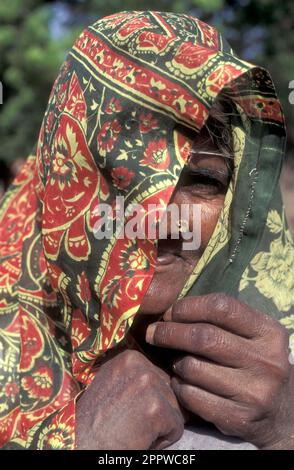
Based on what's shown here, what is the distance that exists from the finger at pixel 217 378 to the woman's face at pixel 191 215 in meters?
0.19

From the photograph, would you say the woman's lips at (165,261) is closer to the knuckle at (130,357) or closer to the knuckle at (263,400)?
the knuckle at (130,357)

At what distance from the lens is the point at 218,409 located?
5.49 feet

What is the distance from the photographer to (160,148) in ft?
5.53

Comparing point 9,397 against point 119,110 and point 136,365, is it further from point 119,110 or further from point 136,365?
point 119,110

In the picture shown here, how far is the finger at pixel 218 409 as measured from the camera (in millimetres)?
1671

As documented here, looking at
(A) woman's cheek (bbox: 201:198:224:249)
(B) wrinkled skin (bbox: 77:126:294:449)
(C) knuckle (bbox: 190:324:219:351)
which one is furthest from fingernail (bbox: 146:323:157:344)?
(A) woman's cheek (bbox: 201:198:224:249)

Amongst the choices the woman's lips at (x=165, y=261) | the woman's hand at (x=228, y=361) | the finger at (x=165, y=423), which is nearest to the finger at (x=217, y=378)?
the woman's hand at (x=228, y=361)

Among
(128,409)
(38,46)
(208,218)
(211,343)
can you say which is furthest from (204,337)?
(38,46)

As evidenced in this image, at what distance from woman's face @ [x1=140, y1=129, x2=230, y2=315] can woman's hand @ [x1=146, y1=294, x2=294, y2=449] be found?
8 cm

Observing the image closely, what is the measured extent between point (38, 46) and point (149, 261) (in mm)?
7110

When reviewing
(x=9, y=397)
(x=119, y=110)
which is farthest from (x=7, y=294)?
(x=119, y=110)

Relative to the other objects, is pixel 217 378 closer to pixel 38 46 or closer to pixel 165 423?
pixel 165 423

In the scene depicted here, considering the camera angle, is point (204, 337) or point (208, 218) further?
point (208, 218)
